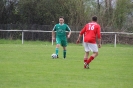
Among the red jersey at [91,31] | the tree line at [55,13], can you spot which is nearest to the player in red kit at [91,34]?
the red jersey at [91,31]

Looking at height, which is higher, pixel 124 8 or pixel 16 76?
pixel 124 8

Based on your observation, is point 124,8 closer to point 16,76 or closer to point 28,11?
point 28,11

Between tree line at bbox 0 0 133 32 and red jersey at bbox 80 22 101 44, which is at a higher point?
tree line at bbox 0 0 133 32

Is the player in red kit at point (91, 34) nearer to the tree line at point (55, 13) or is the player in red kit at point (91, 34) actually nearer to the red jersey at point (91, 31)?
the red jersey at point (91, 31)

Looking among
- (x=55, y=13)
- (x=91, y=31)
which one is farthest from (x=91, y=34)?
(x=55, y=13)

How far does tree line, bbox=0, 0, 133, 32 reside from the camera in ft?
138

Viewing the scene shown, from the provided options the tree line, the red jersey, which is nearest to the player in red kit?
the red jersey

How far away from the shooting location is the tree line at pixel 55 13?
42094 millimetres

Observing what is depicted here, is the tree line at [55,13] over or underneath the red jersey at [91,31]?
over

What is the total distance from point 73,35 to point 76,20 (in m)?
3.84

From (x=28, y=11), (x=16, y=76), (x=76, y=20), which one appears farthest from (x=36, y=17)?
(x=16, y=76)

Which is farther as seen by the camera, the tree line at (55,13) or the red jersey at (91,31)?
the tree line at (55,13)

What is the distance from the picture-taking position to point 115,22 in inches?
1719

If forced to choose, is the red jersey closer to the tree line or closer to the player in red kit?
the player in red kit
